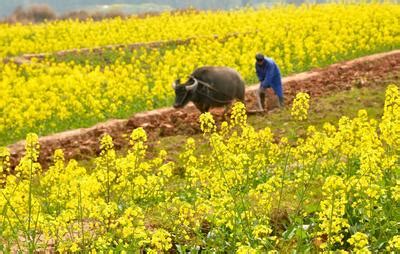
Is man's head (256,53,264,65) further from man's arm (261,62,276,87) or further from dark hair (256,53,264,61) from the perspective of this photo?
man's arm (261,62,276,87)

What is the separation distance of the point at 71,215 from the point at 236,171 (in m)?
1.90

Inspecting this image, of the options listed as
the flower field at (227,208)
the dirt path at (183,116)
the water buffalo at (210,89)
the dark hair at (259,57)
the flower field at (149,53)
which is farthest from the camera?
the flower field at (149,53)

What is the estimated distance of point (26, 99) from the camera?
19.2 meters

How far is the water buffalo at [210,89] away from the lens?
16.4 m

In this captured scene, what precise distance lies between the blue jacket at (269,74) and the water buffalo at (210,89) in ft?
2.37

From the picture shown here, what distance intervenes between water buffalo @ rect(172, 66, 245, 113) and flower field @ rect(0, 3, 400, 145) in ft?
9.73

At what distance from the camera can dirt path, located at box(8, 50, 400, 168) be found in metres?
15.6

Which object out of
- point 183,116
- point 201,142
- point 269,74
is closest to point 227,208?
point 201,142

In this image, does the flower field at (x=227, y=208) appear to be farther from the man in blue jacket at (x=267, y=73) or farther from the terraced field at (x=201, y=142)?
the man in blue jacket at (x=267, y=73)

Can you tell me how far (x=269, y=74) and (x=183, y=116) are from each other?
275 centimetres

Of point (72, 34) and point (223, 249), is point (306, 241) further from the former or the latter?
point (72, 34)

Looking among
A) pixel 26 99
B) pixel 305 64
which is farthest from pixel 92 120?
pixel 305 64

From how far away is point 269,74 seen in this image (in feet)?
53.9

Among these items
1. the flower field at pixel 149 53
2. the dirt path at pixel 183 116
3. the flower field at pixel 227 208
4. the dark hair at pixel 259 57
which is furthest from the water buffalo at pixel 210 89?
the flower field at pixel 227 208
